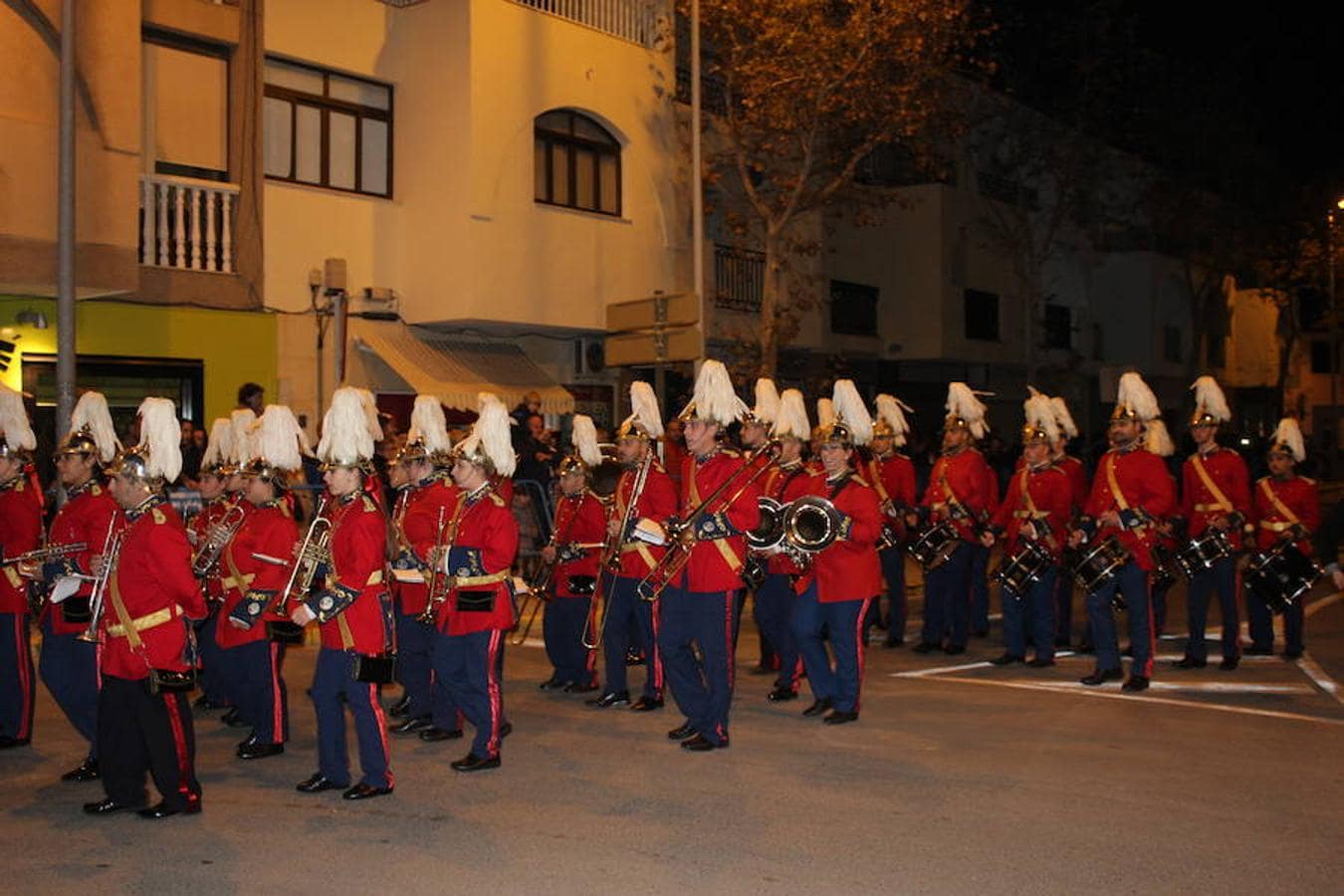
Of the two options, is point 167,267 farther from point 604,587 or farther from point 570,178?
point 604,587

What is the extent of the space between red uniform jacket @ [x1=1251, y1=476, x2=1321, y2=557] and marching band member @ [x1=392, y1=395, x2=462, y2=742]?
7238 mm

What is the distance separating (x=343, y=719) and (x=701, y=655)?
2.30 meters

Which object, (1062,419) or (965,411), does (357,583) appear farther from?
(1062,419)

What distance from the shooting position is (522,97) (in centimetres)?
2058

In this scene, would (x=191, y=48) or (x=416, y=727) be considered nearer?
(x=416, y=727)

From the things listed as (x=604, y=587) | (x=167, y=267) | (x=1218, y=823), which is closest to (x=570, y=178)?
(x=167, y=267)

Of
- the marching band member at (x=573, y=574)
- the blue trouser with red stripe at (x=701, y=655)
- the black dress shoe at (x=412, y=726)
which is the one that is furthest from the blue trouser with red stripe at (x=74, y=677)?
the marching band member at (x=573, y=574)

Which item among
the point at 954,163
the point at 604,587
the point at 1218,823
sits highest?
the point at 954,163

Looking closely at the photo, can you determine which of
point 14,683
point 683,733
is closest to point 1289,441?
point 683,733

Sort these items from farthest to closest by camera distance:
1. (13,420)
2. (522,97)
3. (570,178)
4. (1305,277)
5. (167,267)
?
(1305,277)
(570,178)
(522,97)
(167,267)
(13,420)

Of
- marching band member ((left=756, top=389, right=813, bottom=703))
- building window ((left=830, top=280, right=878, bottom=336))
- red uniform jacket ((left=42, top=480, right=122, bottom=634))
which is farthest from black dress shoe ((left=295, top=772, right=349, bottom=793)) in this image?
building window ((left=830, top=280, right=878, bottom=336))

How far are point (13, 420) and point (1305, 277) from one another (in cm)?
4490

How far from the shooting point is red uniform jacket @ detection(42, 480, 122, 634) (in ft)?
26.0

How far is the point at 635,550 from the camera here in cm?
1030
